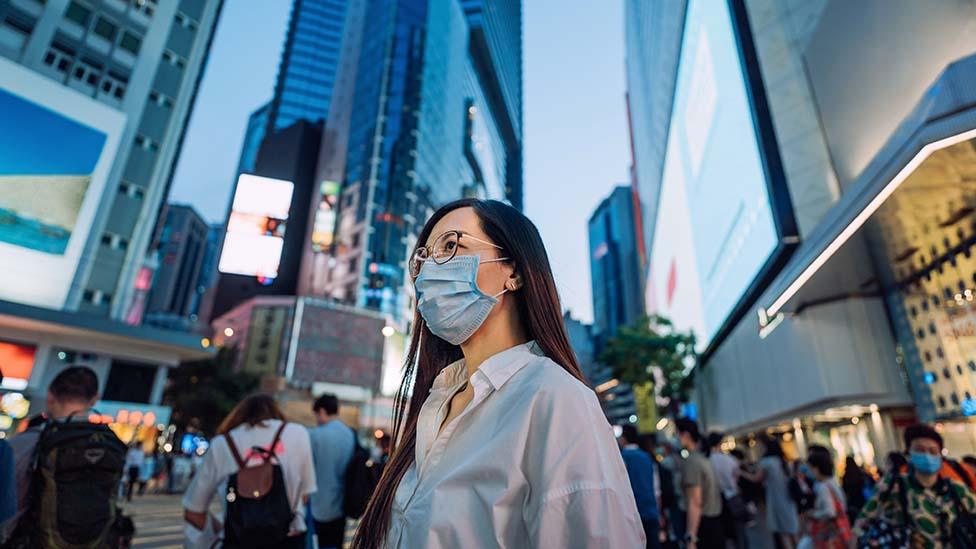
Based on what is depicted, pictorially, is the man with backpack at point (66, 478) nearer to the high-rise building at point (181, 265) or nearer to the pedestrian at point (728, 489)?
the pedestrian at point (728, 489)

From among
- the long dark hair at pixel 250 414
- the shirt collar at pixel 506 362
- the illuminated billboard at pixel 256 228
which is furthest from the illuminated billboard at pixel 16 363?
the shirt collar at pixel 506 362

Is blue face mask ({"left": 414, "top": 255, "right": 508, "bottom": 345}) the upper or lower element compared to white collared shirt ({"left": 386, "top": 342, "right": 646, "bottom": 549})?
upper

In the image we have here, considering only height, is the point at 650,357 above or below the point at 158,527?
above

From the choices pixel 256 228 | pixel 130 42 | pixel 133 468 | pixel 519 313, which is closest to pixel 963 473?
pixel 519 313

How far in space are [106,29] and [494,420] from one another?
26.7 m

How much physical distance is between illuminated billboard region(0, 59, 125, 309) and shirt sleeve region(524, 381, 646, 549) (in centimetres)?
1836

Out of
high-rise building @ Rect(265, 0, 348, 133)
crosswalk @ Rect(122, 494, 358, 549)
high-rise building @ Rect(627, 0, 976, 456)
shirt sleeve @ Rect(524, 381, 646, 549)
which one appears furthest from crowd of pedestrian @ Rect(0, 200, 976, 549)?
high-rise building @ Rect(265, 0, 348, 133)

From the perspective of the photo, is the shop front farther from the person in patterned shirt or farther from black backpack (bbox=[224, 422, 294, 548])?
black backpack (bbox=[224, 422, 294, 548])

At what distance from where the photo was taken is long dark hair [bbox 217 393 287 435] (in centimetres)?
286

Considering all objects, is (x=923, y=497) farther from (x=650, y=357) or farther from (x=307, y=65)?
(x=307, y=65)

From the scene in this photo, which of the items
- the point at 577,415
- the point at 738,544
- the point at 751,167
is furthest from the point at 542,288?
the point at 751,167

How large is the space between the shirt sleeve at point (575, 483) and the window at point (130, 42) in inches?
1048

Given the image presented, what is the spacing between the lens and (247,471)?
262 centimetres

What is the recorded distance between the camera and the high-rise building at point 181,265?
74.5 metres
